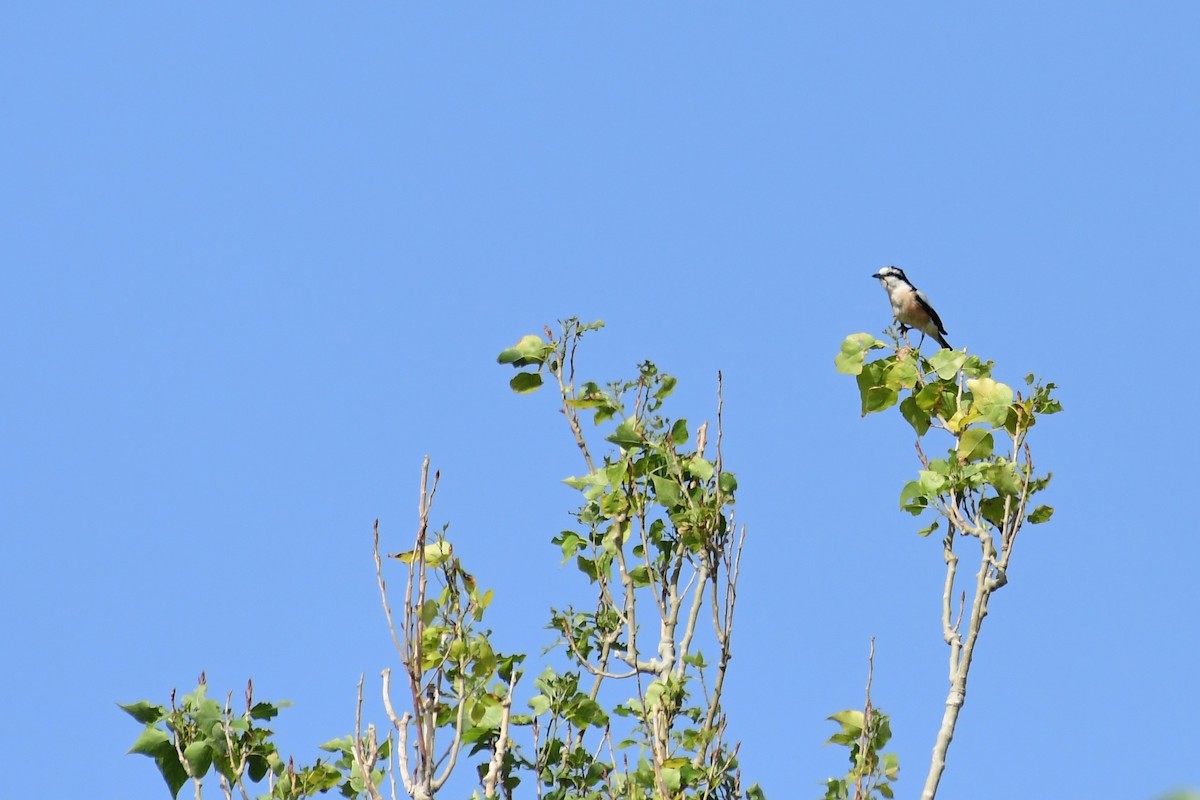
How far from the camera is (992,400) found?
22.3ft

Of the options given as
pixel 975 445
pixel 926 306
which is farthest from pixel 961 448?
pixel 926 306

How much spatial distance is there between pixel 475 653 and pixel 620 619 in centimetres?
85

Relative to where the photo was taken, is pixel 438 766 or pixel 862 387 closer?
pixel 438 766

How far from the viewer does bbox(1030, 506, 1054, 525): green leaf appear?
6672 mm

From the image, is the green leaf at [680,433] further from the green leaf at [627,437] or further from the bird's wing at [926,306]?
the bird's wing at [926,306]

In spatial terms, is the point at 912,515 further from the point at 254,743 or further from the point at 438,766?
the point at 254,743

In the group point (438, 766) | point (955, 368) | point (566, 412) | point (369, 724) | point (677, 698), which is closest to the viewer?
point (438, 766)

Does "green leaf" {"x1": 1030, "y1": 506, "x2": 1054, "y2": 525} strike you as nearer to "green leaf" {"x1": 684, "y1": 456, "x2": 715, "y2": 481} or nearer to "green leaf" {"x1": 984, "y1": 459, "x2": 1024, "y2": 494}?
"green leaf" {"x1": 984, "y1": 459, "x2": 1024, "y2": 494}

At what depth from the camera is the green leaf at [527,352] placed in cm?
793

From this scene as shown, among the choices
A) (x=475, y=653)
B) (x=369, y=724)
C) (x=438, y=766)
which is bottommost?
(x=438, y=766)

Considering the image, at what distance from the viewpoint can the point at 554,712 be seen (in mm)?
7039

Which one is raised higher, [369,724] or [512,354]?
[512,354]

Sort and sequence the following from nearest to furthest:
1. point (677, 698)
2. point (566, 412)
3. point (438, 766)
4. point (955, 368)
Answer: point (438, 766)
point (677, 698)
point (955, 368)
point (566, 412)

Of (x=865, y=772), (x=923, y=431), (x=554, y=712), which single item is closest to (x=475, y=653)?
(x=554, y=712)
